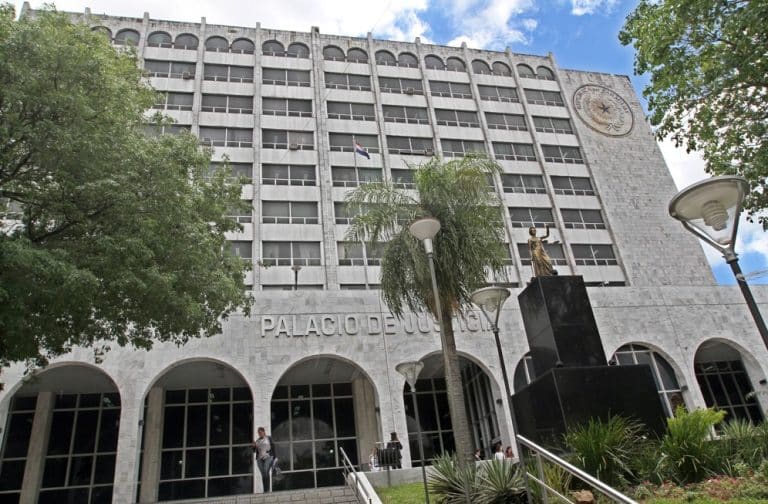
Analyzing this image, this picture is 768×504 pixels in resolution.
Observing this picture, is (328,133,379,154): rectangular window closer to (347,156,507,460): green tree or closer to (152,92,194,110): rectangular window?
(152,92,194,110): rectangular window

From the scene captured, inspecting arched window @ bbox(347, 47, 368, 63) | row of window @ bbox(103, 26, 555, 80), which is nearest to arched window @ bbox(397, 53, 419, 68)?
row of window @ bbox(103, 26, 555, 80)

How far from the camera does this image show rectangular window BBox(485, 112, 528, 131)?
4047 cm

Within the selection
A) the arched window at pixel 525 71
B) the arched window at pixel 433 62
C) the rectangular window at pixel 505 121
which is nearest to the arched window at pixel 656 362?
the rectangular window at pixel 505 121

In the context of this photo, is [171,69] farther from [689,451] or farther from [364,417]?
[689,451]

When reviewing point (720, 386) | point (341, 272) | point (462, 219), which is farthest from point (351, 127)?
point (720, 386)

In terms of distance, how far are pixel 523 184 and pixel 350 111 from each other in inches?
494

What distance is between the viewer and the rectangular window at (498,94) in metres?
41.5

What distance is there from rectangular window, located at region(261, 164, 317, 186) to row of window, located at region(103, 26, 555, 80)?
929 centimetres

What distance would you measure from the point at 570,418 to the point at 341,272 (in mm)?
22409

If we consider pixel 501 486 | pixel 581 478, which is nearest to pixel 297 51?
pixel 501 486

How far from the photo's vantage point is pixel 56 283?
10.3m

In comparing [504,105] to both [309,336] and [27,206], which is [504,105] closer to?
[309,336]

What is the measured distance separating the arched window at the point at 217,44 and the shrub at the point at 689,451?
122ft

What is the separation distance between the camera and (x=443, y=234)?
16547mm
